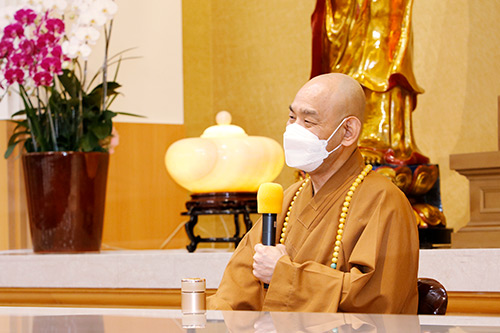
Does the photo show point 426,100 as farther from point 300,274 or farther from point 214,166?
point 300,274

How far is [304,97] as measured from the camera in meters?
1.97

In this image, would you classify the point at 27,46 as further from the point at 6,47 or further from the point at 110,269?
the point at 110,269

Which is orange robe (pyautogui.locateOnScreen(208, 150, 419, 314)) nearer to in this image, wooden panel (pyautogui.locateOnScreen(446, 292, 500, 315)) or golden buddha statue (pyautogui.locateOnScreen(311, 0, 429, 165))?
wooden panel (pyautogui.locateOnScreen(446, 292, 500, 315))

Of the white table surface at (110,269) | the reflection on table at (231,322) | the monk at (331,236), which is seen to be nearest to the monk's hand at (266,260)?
the monk at (331,236)

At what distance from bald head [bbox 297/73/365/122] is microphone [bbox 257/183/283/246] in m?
0.25

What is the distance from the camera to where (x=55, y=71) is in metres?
3.25

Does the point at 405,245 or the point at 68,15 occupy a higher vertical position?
the point at 68,15

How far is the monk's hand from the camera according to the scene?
1888 mm

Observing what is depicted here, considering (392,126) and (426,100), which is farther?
(426,100)

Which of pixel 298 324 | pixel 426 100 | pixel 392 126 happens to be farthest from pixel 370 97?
pixel 298 324

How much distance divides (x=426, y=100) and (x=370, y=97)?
108cm

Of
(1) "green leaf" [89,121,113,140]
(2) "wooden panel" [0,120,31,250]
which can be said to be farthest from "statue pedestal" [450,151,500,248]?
(2) "wooden panel" [0,120,31,250]

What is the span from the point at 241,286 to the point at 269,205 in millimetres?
320

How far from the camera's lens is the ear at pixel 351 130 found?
1.98 meters
